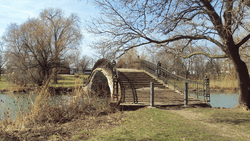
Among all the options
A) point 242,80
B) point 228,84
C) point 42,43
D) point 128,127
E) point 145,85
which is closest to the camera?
point 128,127

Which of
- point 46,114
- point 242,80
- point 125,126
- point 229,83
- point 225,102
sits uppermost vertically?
point 242,80

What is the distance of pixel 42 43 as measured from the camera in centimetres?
2806

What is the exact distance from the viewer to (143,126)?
240 inches

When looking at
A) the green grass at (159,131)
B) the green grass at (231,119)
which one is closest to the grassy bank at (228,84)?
the green grass at (231,119)

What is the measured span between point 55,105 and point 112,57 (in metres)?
3.44

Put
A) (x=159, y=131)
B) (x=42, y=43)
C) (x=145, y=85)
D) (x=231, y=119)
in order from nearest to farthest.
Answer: (x=159, y=131), (x=231, y=119), (x=145, y=85), (x=42, y=43)

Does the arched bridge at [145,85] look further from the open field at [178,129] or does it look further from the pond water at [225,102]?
the open field at [178,129]

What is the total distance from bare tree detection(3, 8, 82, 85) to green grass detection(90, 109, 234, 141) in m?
24.0

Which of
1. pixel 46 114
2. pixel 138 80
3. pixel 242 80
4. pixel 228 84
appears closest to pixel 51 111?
pixel 46 114

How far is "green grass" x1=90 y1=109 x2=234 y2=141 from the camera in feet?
16.1

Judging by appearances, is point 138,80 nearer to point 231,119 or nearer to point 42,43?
point 231,119

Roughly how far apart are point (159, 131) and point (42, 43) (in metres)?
26.9

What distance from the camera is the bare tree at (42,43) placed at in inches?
A: 1112

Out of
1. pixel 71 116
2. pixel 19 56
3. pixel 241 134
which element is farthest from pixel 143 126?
pixel 19 56
